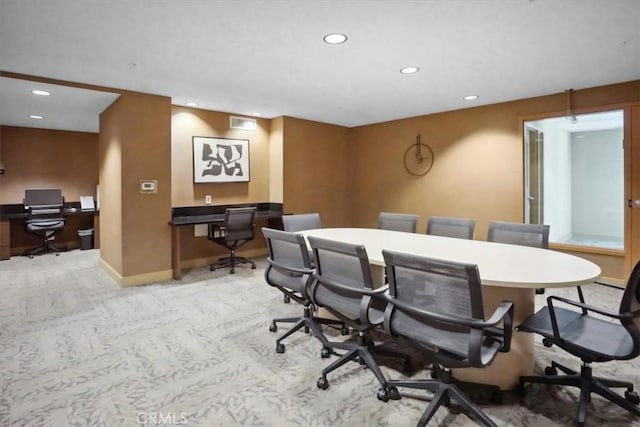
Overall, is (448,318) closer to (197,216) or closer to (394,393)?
(394,393)

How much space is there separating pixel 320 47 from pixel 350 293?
6.81ft

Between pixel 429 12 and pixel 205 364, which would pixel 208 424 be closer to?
pixel 205 364

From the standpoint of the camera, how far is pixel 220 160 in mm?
5434

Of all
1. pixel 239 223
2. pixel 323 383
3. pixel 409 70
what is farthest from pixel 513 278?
pixel 239 223

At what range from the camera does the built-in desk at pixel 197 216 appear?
455 centimetres

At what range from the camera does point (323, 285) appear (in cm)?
229

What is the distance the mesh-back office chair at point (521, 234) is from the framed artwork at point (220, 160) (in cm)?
397

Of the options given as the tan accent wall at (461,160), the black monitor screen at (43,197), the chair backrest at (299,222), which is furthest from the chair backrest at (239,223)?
the black monitor screen at (43,197)

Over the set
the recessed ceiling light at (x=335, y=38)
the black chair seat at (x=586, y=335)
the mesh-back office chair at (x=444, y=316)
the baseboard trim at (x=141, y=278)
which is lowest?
the baseboard trim at (x=141, y=278)

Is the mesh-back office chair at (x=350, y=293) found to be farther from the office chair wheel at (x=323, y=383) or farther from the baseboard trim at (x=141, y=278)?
the baseboard trim at (x=141, y=278)

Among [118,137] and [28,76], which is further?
[118,137]

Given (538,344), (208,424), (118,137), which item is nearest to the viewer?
(208,424)

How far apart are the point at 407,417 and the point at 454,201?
13.6 ft

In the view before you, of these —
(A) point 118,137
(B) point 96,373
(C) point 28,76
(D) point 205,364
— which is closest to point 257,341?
(D) point 205,364
